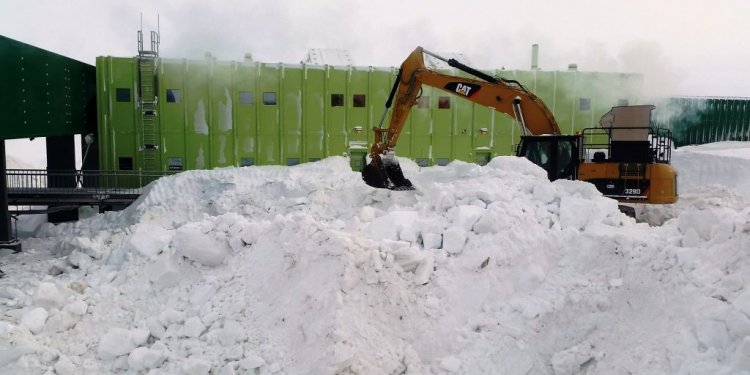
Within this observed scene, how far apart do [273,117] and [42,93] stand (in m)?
7.62

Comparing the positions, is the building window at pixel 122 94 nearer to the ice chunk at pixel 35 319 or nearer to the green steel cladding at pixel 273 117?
the green steel cladding at pixel 273 117

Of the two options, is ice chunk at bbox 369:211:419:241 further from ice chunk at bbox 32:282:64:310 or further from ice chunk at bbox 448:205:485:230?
ice chunk at bbox 32:282:64:310

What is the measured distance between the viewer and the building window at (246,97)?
2148 cm

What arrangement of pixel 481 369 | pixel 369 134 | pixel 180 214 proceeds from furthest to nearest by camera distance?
pixel 369 134, pixel 180 214, pixel 481 369

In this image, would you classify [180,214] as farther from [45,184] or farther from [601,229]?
[601,229]

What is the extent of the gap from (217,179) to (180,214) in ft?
7.45

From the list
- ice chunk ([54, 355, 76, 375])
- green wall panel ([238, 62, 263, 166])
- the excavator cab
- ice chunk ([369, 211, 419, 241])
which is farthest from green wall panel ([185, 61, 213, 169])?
ice chunk ([54, 355, 76, 375])

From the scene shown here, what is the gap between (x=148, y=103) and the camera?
818 inches

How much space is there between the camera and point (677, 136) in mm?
29531

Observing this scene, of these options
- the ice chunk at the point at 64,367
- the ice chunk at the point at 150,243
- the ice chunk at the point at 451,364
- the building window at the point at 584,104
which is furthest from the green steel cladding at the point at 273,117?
the ice chunk at the point at 451,364

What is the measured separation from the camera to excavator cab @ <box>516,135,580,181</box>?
1416 cm

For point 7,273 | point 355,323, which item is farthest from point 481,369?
point 7,273

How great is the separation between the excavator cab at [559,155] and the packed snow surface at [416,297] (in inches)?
141

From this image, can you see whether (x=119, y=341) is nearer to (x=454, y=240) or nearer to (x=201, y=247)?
(x=201, y=247)
